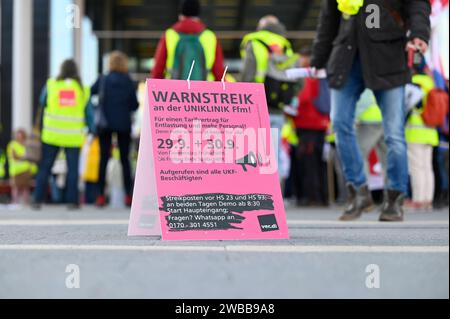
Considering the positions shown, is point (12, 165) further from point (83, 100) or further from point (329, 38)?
point (329, 38)

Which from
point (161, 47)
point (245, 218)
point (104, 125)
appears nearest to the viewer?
point (245, 218)

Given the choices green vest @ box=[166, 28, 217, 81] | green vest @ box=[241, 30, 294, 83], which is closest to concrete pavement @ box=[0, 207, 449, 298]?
green vest @ box=[166, 28, 217, 81]

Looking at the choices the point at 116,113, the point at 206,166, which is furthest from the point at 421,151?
the point at 206,166

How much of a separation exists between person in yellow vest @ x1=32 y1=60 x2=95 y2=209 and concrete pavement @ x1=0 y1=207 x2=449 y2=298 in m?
5.50

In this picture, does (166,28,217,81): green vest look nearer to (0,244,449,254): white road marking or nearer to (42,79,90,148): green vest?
(42,79,90,148): green vest

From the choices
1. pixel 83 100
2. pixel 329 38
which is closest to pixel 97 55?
pixel 83 100

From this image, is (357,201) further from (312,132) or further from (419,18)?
(312,132)

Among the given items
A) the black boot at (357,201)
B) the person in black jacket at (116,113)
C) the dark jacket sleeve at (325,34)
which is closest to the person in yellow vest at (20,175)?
the person in black jacket at (116,113)

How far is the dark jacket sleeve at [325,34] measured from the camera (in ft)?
20.5

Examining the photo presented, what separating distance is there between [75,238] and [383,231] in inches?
68.6

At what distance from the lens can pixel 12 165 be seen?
45.2ft

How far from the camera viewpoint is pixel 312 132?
1060 cm

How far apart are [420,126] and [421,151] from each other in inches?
11.6

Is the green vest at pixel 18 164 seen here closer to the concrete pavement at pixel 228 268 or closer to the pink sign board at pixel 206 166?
the pink sign board at pixel 206 166
